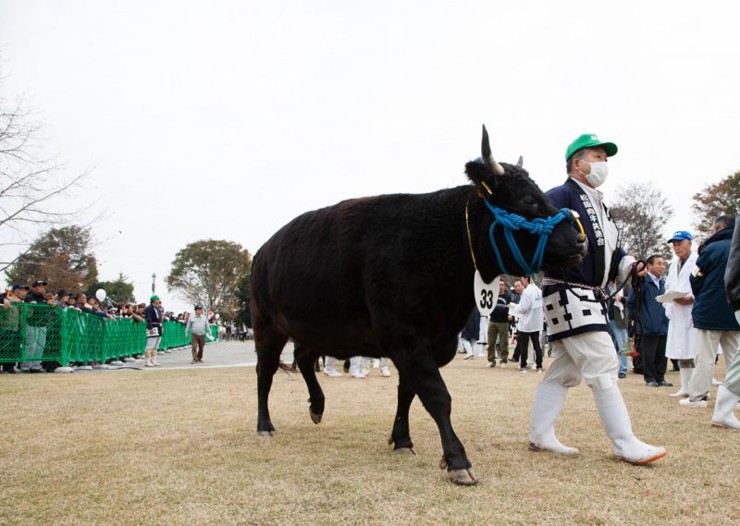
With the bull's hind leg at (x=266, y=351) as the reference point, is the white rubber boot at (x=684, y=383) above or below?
below

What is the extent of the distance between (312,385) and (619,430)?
2.75m

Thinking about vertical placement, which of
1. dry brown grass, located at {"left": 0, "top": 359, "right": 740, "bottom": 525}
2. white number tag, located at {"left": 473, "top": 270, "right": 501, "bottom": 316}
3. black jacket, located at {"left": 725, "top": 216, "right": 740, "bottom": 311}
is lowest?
dry brown grass, located at {"left": 0, "top": 359, "right": 740, "bottom": 525}

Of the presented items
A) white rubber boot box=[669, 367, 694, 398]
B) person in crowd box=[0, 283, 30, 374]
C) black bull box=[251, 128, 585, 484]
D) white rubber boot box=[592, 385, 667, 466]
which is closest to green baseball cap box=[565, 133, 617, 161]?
black bull box=[251, 128, 585, 484]

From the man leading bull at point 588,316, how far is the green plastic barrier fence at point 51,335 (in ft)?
42.1

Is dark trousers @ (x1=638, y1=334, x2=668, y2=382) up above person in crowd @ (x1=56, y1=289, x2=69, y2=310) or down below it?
below

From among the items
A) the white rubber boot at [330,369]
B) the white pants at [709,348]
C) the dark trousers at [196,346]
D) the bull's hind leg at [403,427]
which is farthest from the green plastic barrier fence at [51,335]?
the white pants at [709,348]

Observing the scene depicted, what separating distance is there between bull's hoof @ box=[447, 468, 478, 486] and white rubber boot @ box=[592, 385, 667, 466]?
4.05 ft

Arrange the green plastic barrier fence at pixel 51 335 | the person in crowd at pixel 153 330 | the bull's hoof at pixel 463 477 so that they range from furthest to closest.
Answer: the person in crowd at pixel 153 330 < the green plastic barrier fence at pixel 51 335 < the bull's hoof at pixel 463 477

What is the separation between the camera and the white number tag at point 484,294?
3.67 m

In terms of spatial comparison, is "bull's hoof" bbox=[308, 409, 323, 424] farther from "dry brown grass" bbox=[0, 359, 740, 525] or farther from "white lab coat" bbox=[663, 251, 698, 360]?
"white lab coat" bbox=[663, 251, 698, 360]

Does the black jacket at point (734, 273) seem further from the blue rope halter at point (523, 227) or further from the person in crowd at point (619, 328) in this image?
the person in crowd at point (619, 328)

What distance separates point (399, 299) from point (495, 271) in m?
0.68

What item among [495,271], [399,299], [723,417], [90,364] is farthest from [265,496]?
[90,364]

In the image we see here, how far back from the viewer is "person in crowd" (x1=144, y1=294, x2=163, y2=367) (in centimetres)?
1712
